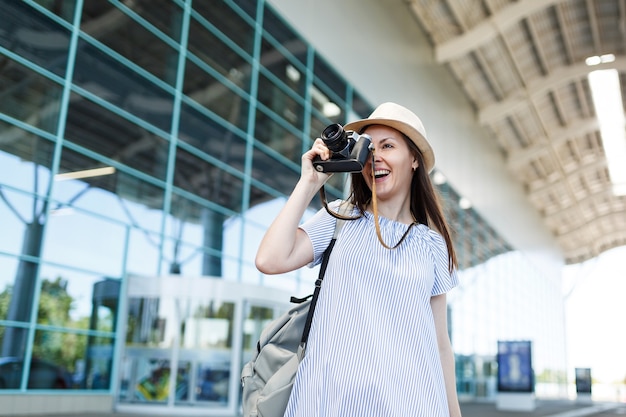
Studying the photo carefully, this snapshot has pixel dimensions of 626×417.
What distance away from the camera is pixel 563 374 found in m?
47.9

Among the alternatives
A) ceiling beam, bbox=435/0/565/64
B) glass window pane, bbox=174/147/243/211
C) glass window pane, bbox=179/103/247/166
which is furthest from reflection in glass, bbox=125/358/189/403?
ceiling beam, bbox=435/0/565/64

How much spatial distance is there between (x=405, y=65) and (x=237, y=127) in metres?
9.01

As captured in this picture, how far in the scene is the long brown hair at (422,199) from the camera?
183cm

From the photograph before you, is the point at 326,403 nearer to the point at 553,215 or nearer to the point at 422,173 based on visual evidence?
the point at 422,173

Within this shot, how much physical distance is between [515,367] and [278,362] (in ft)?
63.5

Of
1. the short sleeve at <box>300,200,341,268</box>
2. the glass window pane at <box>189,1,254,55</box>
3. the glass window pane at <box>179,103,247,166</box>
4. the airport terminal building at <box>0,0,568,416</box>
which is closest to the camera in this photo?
the short sleeve at <box>300,200,341,268</box>

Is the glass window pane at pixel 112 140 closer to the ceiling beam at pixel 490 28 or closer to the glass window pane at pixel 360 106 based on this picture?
the glass window pane at pixel 360 106

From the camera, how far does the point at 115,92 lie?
10297mm

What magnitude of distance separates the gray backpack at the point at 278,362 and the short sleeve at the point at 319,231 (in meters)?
0.02

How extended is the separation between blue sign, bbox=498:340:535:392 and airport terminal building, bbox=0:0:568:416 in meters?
7.23

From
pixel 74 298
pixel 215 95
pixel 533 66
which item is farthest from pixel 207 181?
pixel 533 66

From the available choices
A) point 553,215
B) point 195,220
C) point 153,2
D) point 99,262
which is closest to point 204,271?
point 195,220

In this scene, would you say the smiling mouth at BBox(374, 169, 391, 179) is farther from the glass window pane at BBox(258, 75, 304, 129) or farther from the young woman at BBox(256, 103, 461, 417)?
the glass window pane at BBox(258, 75, 304, 129)

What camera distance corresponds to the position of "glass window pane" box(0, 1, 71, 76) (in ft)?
28.2
